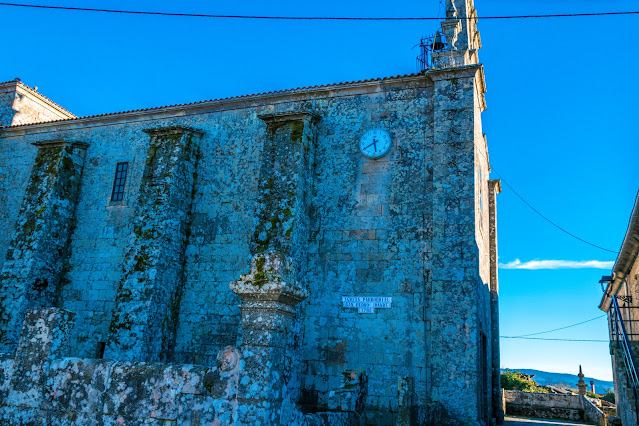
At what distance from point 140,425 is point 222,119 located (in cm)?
1056

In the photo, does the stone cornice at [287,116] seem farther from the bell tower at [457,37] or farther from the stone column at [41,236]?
the stone column at [41,236]

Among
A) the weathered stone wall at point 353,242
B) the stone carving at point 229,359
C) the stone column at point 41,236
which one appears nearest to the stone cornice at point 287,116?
the weathered stone wall at point 353,242

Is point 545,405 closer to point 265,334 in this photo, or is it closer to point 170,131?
point 170,131

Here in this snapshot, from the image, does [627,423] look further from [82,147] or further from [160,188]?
[82,147]

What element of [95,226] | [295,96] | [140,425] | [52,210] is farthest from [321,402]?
[52,210]

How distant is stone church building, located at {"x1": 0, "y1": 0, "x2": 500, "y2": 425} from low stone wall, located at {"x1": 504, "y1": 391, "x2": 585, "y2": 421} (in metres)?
8.00

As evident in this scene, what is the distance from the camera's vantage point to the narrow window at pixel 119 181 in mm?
15039

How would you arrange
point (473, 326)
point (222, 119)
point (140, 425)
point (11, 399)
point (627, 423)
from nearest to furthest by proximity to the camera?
point (140, 425) < point (11, 399) < point (627, 423) < point (473, 326) < point (222, 119)

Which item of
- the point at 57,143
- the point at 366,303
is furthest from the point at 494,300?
the point at 57,143

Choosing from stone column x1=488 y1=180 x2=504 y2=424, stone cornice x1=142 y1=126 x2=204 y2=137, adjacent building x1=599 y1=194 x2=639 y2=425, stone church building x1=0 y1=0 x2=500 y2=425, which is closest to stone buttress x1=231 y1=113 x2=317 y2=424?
stone church building x1=0 y1=0 x2=500 y2=425

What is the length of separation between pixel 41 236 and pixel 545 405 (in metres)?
21.0

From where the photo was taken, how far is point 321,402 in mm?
10531

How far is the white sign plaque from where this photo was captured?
11.2 metres

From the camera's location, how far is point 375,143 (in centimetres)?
1237
